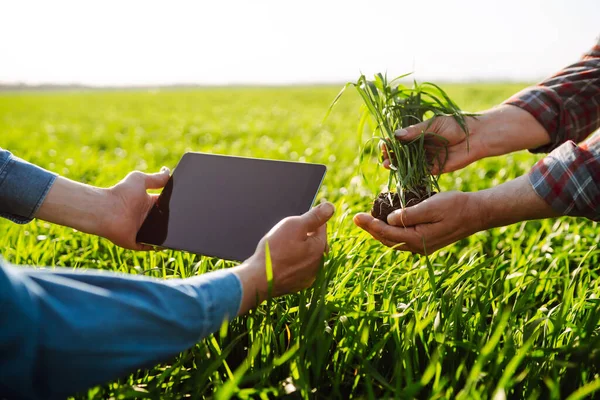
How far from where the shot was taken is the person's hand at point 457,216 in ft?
5.46

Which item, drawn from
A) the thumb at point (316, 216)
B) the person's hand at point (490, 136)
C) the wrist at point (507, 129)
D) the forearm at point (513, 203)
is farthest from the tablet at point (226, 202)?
the wrist at point (507, 129)

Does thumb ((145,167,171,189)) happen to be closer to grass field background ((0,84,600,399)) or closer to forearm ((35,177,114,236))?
forearm ((35,177,114,236))

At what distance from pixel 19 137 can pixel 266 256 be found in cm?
849

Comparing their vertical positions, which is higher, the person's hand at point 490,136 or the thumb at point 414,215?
the person's hand at point 490,136

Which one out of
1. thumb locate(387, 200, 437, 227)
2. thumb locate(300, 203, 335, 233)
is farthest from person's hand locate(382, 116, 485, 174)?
thumb locate(300, 203, 335, 233)

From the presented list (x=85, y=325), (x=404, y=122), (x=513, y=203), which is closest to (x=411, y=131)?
(x=404, y=122)

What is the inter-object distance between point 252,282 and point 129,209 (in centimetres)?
91

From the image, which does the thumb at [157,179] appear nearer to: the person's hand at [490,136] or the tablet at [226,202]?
the tablet at [226,202]

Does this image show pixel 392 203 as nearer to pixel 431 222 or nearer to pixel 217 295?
pixel 431 222

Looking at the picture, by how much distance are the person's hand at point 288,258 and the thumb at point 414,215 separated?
0.34 meters

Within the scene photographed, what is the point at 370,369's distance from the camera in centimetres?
120

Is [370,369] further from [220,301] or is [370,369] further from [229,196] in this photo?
[229,196]

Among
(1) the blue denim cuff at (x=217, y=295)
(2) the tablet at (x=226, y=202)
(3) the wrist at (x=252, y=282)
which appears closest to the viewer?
(1) the blue denim cuff at (x=217, y=295)

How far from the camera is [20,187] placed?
68.1 inches
